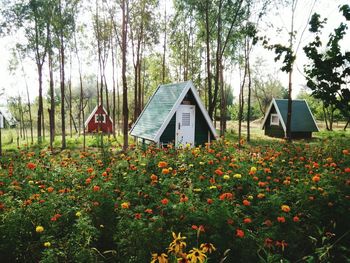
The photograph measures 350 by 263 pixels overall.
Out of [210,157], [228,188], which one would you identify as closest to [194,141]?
[210,157]

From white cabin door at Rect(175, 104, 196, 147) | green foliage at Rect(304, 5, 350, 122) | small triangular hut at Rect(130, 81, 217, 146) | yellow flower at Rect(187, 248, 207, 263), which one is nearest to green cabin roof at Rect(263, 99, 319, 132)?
small triangular hut at Rect(130, 81, 217, 146)

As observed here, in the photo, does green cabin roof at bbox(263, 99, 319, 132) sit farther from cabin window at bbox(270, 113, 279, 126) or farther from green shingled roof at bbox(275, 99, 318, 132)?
cabin window at bbox(270, 113, 279, 126)

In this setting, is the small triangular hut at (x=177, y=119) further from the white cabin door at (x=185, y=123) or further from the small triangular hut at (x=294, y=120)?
the small triangular hut at (x=294, y=120)

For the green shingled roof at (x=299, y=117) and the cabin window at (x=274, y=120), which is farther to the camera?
the cabin window at (x=274, y=120)

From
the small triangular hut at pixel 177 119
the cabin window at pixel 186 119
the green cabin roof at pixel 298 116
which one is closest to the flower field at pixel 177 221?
the small triangular hut at pixel 177 119

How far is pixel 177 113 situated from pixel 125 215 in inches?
478

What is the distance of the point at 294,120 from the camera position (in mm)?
28750

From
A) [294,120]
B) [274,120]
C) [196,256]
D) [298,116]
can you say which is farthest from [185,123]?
[298,116]

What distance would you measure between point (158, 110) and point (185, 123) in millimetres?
1826

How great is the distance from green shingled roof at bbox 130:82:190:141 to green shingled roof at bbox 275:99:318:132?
16.7 metres

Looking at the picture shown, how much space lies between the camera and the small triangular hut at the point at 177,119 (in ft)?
48.3

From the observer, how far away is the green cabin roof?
92.7ft

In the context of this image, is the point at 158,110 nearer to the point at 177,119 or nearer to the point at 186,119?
the point at 177,119

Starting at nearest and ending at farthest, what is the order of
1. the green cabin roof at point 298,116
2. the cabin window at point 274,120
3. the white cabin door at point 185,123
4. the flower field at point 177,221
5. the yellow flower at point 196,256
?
the yellow flower at point 196,256
the flower field at point 177,221
the white cabin door at point 185,123
the green cabin roof at point 298,116
the cabin window at point 274,120
